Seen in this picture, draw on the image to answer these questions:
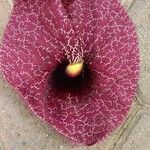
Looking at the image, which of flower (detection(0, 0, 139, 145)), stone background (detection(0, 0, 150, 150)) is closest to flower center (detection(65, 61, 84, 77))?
flower (detection(0, 0, 139, 145))

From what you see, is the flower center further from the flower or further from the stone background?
the stone background

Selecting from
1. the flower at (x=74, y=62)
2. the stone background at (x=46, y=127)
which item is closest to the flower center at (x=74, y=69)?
the flower at (x=74, y=62)

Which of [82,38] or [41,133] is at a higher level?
[82,38]

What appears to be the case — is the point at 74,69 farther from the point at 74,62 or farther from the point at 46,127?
the point at 46,127

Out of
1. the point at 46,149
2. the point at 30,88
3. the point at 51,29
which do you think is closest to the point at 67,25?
the point at 51,29

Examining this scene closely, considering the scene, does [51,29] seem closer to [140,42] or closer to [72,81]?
[72,81]

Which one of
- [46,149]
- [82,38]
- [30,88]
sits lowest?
[46,149]

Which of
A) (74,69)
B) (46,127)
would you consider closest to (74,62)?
(74,69)
